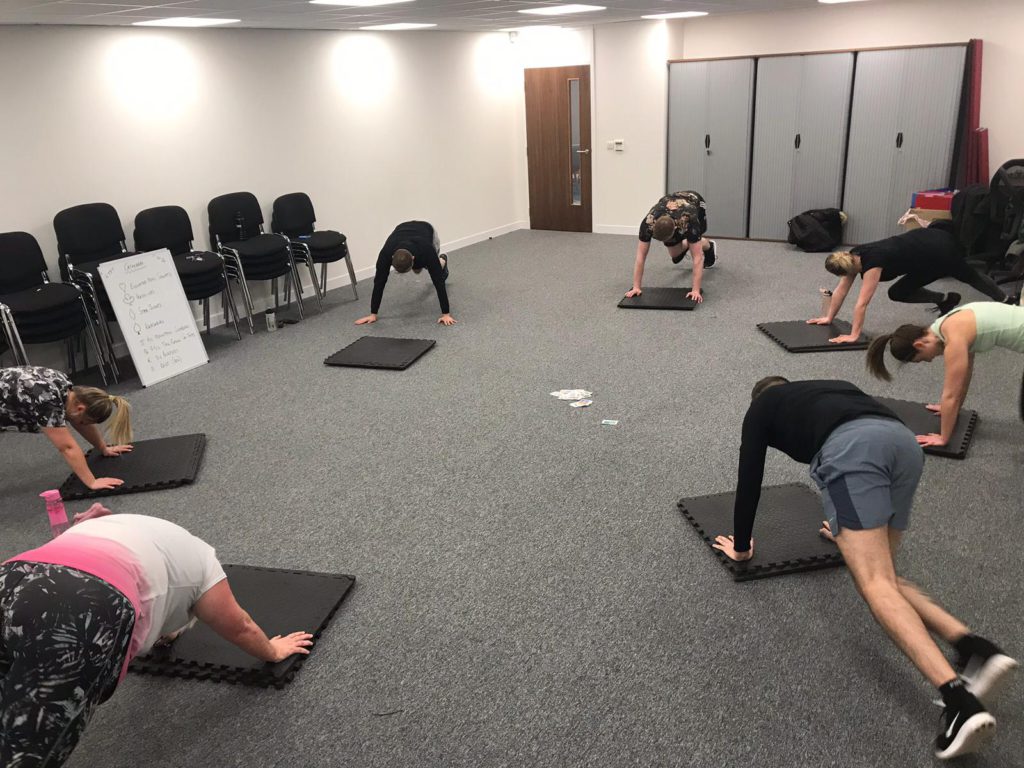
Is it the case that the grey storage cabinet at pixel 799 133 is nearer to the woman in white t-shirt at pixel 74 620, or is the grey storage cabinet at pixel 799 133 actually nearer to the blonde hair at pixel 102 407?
the blonde hair at pixel 102 407

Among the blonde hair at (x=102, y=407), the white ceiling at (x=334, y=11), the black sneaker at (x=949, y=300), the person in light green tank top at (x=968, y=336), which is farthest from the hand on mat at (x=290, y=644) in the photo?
the black sneaker at (x=949, y=300)

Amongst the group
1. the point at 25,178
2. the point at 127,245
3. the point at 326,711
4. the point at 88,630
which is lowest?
the point at 326,711

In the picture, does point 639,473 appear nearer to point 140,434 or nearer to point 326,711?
point 326,711

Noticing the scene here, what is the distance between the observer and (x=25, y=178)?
488 centimetres

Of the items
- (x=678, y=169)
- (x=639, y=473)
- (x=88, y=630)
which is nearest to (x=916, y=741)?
(x=639, y=473)

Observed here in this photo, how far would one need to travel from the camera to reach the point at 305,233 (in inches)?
257

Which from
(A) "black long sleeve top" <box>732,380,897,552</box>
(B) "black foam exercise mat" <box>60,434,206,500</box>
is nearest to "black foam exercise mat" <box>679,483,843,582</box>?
(A) "black long sleeve top" <box>732,380,897,552</box>

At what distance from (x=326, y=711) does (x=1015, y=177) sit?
642cm

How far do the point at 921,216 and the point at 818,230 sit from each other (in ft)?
3.08

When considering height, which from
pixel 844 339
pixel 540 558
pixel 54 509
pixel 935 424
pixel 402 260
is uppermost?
pixel 402 260

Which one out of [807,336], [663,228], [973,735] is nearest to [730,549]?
[973,735]

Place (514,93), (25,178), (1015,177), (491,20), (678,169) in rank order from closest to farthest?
(25,178), (1015,177), (491,20), (678,169), (514,93)

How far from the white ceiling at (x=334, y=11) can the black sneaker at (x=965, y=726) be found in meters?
4.42

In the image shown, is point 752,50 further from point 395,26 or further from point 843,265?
point 843,265
